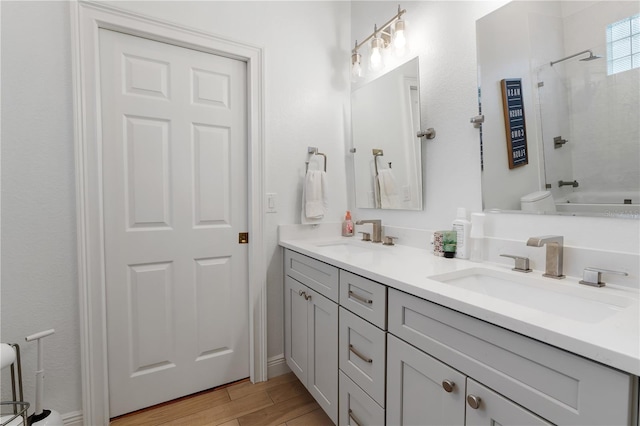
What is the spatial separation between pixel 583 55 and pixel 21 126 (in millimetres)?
2214

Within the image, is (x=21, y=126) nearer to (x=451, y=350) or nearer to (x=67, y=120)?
(x=67, y=120)

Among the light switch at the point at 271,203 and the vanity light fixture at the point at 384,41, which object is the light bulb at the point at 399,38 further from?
the light switch at the point at 271,203

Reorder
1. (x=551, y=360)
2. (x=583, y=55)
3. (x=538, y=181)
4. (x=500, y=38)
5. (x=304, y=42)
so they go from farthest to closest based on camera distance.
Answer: (x=304, y=42)
(x=500, y=38)
(x=538, y=181)
(x=583, y=55)
(x=551, y=360)

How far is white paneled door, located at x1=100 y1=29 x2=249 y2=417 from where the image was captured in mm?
1526

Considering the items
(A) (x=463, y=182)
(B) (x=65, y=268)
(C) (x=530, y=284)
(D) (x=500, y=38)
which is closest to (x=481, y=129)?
(A) (x=463, y=182)

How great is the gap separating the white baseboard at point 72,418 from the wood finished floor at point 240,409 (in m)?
0.15

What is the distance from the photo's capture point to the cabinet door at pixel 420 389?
0.80 m

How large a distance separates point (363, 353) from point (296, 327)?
Answer: 26.4 inches

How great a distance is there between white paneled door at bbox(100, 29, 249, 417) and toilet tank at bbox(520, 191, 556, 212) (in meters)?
1.45

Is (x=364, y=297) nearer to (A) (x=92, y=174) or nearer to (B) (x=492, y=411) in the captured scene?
(B) (x=492, y=411)

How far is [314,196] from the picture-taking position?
6.30 feet

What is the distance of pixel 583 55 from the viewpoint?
973mm

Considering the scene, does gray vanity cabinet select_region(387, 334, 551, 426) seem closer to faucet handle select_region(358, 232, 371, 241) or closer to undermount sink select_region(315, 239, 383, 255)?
undermount sink select_region(315, 239, 383, 255)

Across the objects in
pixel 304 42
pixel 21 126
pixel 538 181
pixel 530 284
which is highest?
pixel 304 42
